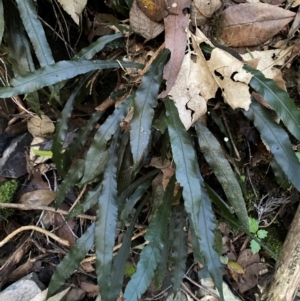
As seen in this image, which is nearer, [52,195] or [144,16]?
[144,16]

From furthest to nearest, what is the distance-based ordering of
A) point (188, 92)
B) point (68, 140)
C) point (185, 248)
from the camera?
1. point (68, 140)
2. point (185, 248)
3. point (188, 92)

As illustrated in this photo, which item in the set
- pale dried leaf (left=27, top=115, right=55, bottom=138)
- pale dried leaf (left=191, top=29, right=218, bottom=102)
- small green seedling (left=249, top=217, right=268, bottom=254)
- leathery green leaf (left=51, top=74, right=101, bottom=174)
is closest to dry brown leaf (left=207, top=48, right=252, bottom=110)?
pale dried leaf (left=191, top=29, right=218, bottom=102)

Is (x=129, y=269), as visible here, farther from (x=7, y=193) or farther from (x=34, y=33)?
(x=34, y=33)

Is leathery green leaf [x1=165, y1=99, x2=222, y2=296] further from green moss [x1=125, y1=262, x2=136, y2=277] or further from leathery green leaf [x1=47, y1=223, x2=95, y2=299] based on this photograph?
green moss [x1=125, y1=262, x2=136, y2=277]

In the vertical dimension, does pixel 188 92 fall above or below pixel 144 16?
below

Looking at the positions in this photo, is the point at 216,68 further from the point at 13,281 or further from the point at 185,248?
the point at 13,281

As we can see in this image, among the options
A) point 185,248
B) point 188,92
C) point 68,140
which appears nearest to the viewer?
point 188,92

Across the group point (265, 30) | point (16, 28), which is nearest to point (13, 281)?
point (16, 28)
